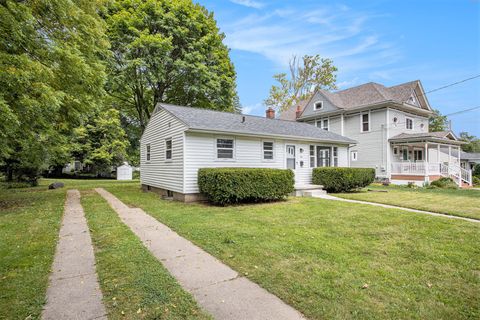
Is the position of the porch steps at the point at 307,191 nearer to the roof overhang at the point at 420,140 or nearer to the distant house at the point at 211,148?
the distant house at the point at 211,148

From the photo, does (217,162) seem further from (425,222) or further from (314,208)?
(425,222)

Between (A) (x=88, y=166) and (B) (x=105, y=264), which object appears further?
(A) (x=88, y=166)

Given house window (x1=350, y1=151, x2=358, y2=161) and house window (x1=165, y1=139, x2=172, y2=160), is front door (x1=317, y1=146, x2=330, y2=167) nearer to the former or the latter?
house window (x1=350, y1=151, x2=358, y2=161)

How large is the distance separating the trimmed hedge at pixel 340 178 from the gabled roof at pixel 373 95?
831 cm

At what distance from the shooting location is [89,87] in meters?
9.62

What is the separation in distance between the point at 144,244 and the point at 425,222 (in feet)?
21.9

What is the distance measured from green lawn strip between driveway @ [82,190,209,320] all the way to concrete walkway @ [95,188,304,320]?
5.6 inches

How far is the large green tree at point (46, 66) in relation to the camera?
670 centimetres

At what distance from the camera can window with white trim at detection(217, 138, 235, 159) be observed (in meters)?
10.9

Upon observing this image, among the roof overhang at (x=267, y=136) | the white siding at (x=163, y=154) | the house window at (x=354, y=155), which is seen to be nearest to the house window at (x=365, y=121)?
the house window at (x=354, y=155)

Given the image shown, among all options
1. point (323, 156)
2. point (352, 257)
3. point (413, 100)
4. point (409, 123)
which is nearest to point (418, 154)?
point (409, 123)

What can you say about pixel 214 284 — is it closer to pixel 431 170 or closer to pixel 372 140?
pixel 372 140

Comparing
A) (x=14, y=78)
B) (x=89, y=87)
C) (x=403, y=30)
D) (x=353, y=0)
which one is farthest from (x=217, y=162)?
(x=403, y=30)

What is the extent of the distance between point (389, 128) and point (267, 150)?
1219 cm
